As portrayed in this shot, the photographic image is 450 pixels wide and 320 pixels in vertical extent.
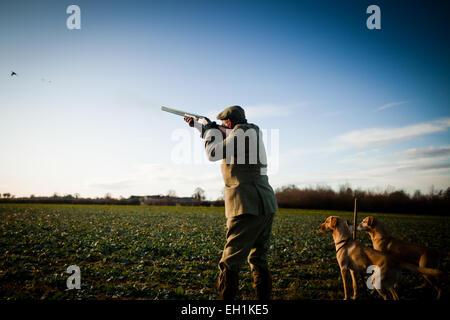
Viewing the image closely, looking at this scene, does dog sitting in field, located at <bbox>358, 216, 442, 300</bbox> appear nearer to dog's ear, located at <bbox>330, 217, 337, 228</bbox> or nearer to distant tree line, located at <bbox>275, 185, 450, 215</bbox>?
dog's ear, located at <bbox>330, 217, 337, 228</bbox>

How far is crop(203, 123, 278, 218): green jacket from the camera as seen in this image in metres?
4.27

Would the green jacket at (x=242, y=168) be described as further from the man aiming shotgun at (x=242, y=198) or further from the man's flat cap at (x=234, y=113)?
the man's flat cap at (x=234, y=113)

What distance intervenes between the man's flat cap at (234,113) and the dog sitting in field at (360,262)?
365cm

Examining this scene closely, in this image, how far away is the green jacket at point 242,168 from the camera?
427 centimetres

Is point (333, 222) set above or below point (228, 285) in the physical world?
above

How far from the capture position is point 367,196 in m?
49.8

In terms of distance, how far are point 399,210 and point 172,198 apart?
46885 millimetres

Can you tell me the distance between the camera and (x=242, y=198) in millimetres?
4215

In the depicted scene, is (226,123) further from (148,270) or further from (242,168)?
(148,270)

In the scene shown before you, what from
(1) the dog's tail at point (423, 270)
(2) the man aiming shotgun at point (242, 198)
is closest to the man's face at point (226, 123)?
(2) the man aiming shotgun at point (242, 198)

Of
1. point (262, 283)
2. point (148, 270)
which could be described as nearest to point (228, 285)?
point (262, 283)

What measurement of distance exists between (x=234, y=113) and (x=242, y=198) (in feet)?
4.77
